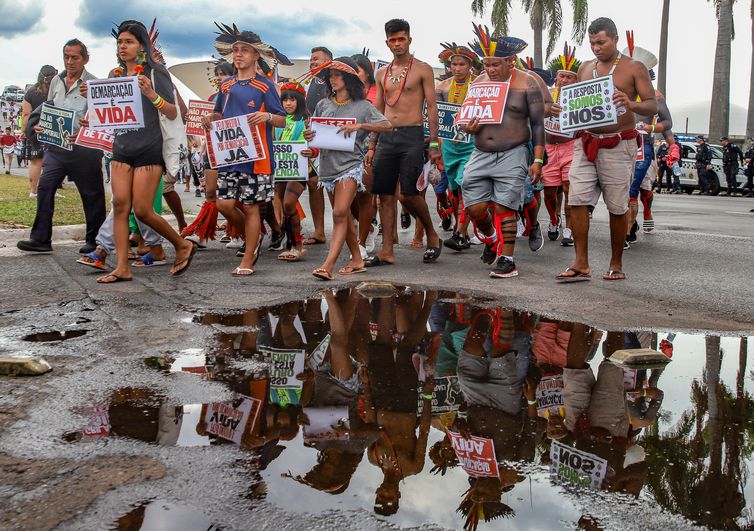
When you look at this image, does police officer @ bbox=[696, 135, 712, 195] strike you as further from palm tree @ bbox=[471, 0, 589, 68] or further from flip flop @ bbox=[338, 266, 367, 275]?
flip flop @ bbox=[338, 266, 367, 275]

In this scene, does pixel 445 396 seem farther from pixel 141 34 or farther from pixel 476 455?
pixel 141 34

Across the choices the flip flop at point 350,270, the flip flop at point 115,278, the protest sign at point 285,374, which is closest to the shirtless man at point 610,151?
the flip flop at point 350,270

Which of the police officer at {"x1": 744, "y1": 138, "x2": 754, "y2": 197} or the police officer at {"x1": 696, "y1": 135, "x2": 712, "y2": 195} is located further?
the police officer at {"x1": 696, "y1": 135, "x2": 712, "y2": 195}

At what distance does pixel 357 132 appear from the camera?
7.79 meters

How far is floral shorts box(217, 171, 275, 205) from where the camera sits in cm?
779

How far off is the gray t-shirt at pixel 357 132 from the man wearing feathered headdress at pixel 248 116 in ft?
1.51

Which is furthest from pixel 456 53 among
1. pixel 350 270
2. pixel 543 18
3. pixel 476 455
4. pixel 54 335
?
pixel 543 18

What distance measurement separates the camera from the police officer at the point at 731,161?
25312mm

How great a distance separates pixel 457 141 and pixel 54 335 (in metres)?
5.52

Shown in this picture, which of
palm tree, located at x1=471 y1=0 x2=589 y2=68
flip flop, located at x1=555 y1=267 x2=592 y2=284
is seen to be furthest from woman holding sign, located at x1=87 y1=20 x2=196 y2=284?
palm tree, located at x1=471 y1=0 x2=589 y2=68

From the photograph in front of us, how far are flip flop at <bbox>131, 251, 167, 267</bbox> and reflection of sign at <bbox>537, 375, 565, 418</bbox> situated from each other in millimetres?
5120

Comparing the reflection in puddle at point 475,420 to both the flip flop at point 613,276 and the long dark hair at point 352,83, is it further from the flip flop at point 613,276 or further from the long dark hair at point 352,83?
the long dark hair at point 352,83

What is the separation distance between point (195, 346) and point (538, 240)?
18.8 ft

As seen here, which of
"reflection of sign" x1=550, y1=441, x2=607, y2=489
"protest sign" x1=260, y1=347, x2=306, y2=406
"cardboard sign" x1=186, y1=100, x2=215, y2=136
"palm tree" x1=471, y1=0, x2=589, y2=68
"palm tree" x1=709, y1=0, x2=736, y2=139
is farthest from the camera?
"palm tree" x1=471, y1=0, x2=589, y2=68
